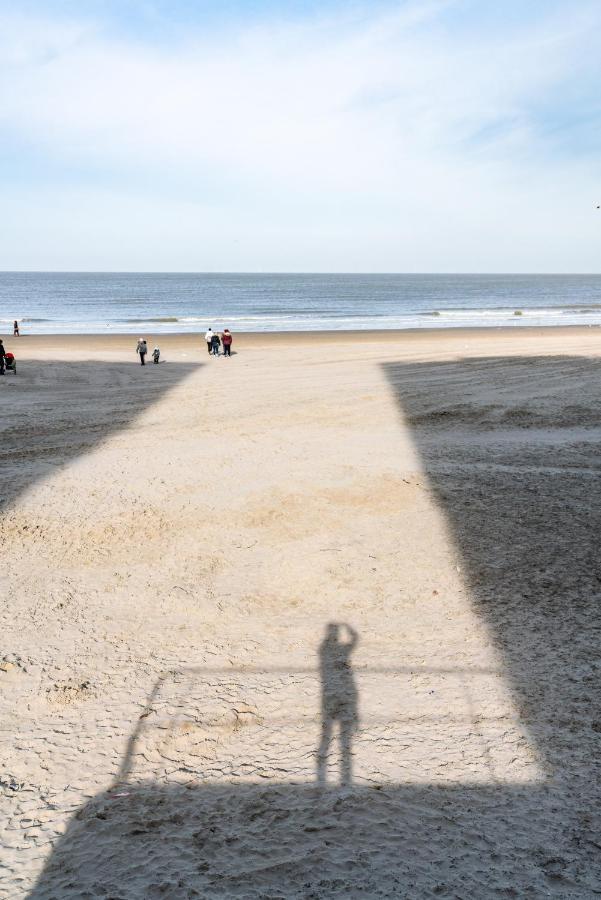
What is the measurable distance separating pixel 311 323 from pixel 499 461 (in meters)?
39.1

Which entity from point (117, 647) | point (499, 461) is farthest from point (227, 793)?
point (499, 461)

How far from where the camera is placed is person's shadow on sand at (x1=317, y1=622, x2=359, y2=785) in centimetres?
418

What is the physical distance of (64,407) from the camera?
49.9ft

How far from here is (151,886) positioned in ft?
10.8

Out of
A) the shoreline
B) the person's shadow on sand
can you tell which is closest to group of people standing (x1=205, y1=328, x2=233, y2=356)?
the shoreline

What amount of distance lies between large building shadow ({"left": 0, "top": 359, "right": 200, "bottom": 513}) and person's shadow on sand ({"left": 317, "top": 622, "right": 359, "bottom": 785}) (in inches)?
204

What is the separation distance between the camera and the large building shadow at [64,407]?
35.6 ft

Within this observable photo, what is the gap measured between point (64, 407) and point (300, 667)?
38.0 ft

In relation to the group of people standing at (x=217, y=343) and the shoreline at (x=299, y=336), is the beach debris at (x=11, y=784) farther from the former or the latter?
the shoreline at (x=299, y=336)

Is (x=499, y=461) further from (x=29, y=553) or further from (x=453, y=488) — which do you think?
(x=29, y=553)

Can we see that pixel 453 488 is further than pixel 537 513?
Yes

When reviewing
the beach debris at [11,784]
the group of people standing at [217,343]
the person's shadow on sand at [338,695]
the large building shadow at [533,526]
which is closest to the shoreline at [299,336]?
the group of people standing at [217,343]

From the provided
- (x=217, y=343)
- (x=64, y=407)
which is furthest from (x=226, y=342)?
(x=64, y=407)

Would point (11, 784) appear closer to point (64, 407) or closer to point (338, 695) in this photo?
point (338, 695)
